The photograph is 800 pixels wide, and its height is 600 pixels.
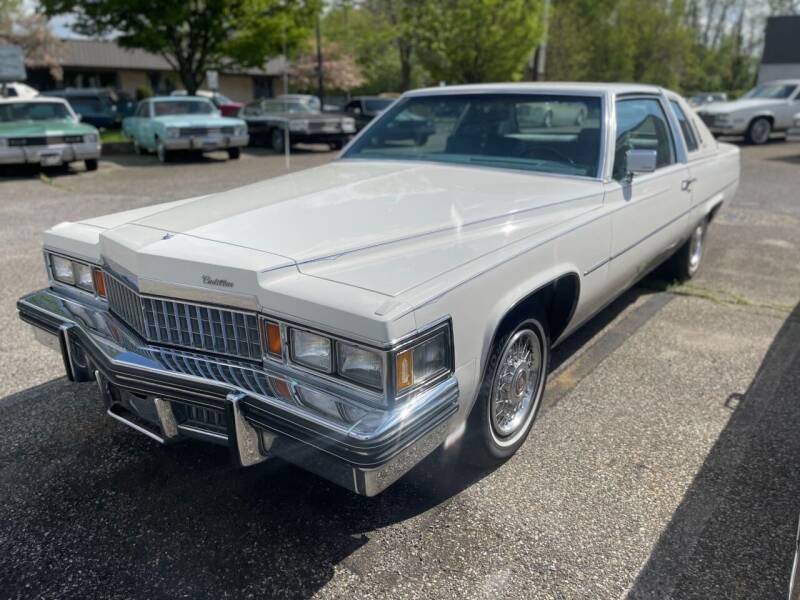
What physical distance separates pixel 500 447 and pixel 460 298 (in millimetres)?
903

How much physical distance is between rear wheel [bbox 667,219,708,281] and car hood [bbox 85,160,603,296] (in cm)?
242

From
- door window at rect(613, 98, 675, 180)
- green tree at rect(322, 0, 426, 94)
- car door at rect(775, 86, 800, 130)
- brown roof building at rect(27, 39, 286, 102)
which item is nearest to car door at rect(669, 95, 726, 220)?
door window at rect(613, 98, 675, 180)

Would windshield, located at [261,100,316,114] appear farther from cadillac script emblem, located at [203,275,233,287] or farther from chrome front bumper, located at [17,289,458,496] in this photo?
cadillac script emblem, located at [203,275,233,287]

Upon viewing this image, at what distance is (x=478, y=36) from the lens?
2358 centimetres

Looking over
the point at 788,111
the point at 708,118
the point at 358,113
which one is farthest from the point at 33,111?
the point at 788,111

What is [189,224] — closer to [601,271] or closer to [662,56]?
[601,271]

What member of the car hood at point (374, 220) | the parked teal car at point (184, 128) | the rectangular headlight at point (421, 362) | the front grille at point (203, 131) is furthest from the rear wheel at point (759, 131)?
the rectangular headlight at point (421, 362)

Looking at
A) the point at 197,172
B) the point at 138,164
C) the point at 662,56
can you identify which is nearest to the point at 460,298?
the point at 197,172

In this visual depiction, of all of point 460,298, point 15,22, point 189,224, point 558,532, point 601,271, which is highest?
point 15,22

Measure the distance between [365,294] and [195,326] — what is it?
0.71 metres

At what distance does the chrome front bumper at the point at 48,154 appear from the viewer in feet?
39.2

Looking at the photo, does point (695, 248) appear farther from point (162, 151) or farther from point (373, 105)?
point (373, 105)

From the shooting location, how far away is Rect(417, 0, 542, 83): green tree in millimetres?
23312

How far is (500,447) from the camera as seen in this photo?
9.64 feet
